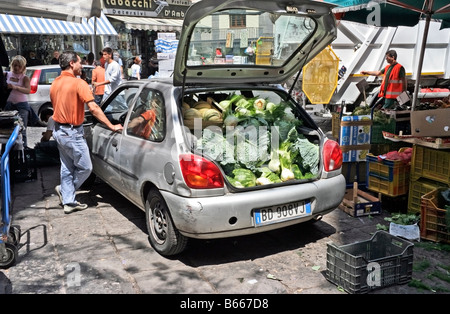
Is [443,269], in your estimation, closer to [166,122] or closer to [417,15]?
[166,122]

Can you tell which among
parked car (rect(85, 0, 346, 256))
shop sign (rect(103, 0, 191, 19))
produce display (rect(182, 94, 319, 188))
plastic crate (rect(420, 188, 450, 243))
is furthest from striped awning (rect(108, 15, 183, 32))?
plastic crate (rect(420, 188, 450, 243))

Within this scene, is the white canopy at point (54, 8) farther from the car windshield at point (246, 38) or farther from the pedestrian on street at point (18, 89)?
the pedestrian on street at point (18, 89)

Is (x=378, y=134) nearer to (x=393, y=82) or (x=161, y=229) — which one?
(x=393, y=82)

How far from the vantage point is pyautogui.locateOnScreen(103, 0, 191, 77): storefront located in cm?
1625

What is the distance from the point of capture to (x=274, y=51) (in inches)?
223

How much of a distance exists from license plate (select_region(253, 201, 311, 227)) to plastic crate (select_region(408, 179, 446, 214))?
177cm

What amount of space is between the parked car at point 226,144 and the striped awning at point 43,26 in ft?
35.3

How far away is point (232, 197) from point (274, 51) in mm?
2541

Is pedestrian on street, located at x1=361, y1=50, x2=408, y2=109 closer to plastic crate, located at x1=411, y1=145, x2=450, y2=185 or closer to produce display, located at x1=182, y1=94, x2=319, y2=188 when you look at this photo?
plastic crate, located at x1=411, y1=145, x2=450, y2=185

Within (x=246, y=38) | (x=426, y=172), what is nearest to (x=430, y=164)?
(x=426, y=172)

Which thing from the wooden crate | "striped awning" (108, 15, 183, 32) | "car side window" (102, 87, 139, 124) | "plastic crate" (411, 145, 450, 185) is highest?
"striped awning" (108, 15, 183, 32)

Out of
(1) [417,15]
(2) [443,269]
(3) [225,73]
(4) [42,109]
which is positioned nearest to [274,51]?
(3) [225,73]
